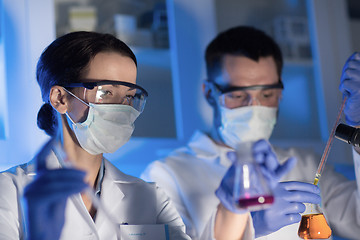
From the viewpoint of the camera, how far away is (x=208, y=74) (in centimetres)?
260

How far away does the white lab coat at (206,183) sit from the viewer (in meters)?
2.37

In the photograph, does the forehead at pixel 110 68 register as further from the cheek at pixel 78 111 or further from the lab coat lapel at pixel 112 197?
the lab coat lapel at pixel 112 197

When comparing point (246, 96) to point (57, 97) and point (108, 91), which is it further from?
point (57, 97)

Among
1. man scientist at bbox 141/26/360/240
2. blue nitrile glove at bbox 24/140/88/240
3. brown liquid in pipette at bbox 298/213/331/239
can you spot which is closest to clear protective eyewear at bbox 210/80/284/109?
man scientist at bbox 141/26/360/240

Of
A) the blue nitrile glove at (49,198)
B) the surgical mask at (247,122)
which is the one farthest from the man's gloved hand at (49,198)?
the surgical mask at (247,122)

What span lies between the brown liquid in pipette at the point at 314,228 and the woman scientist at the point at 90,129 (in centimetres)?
47

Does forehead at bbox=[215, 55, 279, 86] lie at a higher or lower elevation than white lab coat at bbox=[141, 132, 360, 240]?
higher

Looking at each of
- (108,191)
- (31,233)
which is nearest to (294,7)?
(108,191)

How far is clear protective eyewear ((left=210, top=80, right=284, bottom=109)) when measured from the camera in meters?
2.34

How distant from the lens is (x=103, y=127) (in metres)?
1.88

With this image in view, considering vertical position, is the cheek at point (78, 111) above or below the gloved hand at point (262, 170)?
above

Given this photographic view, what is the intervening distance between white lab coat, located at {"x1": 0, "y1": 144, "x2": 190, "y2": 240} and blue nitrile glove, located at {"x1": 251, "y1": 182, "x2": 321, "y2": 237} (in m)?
0.35

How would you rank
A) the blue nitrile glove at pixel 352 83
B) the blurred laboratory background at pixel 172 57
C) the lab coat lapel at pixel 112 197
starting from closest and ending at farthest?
the lab coat lapel at pixel 112 197 < the blue nitrile glove at pixel 352 83 < the blurred laboratory background at pixel 172 57

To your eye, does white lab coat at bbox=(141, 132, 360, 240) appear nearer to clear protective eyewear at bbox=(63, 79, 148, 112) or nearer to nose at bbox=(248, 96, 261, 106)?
nose at bbox=(248, 96, 261, 106)
